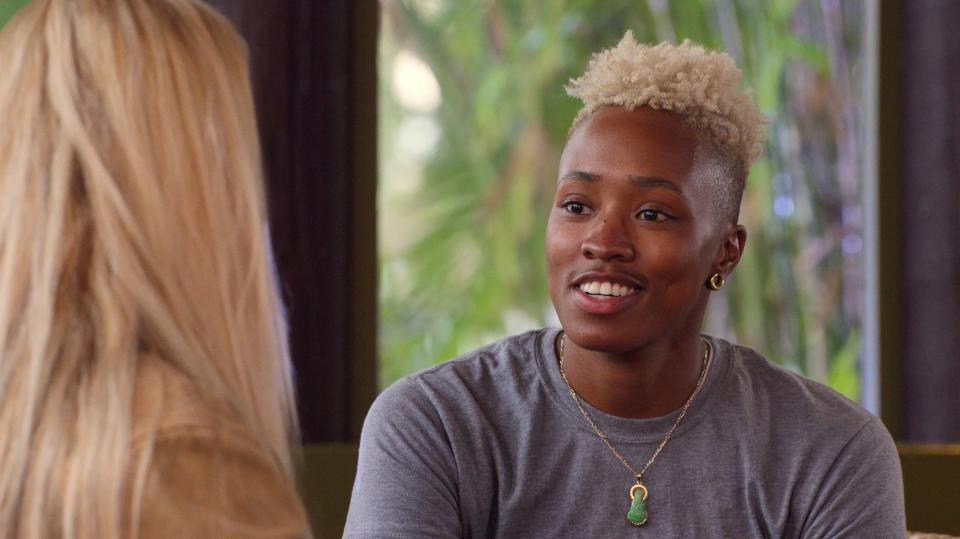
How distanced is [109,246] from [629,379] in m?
0.90

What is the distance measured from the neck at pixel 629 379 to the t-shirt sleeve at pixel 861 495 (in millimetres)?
235

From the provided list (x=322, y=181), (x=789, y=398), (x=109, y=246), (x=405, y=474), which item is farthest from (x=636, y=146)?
(x=322, y=181)

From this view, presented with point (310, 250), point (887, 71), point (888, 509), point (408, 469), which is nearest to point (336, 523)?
point (310, 250)

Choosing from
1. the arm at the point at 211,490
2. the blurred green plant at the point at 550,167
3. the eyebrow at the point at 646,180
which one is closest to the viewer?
the arm at the point at 211,490

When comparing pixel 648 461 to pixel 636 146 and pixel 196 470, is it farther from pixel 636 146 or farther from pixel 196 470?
pixel 196 470

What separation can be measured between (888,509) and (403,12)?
5.98 feet

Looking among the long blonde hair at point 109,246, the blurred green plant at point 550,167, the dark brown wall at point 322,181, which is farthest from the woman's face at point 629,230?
the blurred green plant at point 550,167

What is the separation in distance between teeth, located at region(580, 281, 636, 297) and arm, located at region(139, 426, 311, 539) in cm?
70

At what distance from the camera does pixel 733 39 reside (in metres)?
3.20

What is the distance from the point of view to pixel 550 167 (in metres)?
3.18

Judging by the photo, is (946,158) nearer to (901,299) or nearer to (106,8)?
(901,299)

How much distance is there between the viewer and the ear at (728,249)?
189 cm

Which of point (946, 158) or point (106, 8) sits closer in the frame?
point (106, 8)

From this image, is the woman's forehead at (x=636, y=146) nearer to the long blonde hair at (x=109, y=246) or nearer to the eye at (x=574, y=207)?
the eye at (x=574, y=207)
